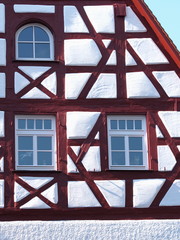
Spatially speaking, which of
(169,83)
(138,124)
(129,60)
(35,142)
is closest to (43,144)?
(35,142)

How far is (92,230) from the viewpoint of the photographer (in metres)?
20.3

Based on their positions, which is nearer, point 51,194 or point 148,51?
point 51,194

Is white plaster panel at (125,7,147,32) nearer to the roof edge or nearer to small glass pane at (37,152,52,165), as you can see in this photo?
the roof edge

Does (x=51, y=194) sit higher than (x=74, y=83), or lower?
lower

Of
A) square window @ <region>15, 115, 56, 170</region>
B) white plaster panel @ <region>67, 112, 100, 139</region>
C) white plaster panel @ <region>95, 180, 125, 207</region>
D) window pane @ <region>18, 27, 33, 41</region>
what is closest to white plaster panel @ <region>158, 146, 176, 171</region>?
white plaster panel @ <region>95, 180, 125, 207</region>

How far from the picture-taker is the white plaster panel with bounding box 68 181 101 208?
2050cm

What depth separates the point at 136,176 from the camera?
2081cm

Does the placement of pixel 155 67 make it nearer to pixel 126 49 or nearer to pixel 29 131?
pixel 126 49

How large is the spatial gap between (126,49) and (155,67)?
2.33ft

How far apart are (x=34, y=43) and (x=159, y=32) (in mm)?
2593

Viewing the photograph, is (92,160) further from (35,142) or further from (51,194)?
(35,142)

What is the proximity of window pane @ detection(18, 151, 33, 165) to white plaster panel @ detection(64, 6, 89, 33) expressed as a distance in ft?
8.97

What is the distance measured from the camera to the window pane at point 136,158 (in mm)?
21000

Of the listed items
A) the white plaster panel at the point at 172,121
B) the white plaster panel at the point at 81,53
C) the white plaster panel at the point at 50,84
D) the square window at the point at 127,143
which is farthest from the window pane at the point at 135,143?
the white plaster panel at the point at 50,84
